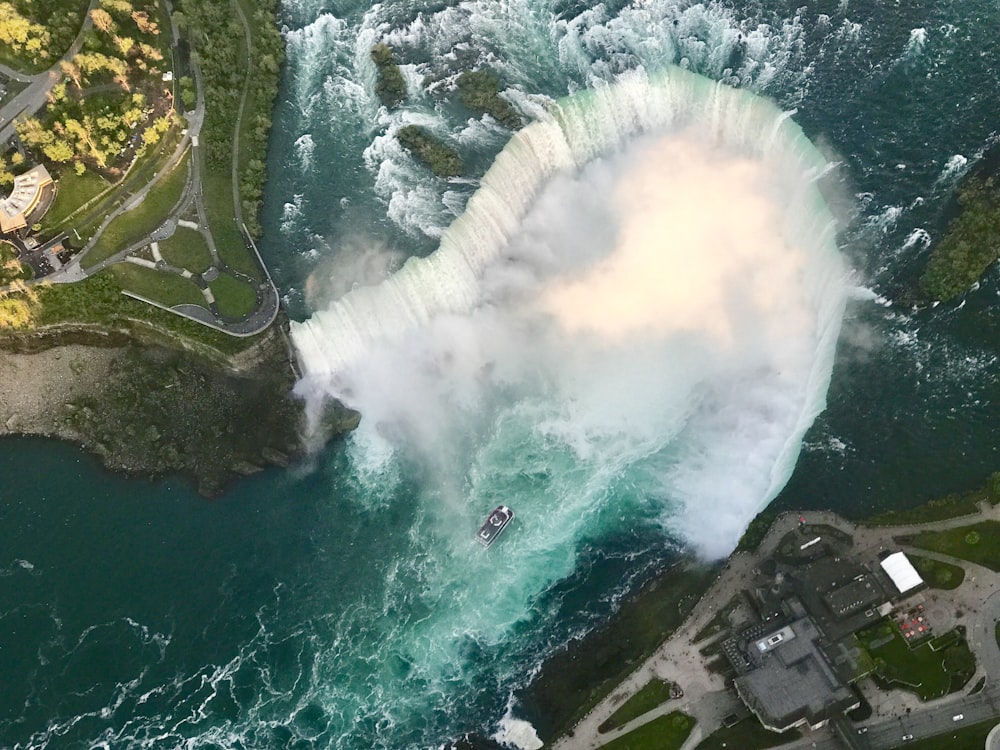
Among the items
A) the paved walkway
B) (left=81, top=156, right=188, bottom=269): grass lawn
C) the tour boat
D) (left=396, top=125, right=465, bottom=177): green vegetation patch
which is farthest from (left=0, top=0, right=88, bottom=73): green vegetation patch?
the paved walkway

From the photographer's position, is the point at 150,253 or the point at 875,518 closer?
the point at 875,518

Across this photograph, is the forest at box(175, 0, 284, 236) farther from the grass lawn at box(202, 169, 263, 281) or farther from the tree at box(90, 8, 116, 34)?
the tree at box(90, 8, 116, 34)

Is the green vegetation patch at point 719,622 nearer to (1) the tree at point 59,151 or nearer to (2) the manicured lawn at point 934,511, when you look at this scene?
(2) the manicured lawn at point 934,511

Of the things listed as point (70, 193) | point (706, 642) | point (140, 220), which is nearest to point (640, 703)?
point (706, 642)

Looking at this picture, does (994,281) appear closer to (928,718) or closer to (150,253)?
(928,718)

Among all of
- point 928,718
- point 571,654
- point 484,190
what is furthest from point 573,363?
point 928,718

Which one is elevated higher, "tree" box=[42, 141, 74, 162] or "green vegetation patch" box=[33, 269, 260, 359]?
"tree" box=[42, 141, 74, 162]
